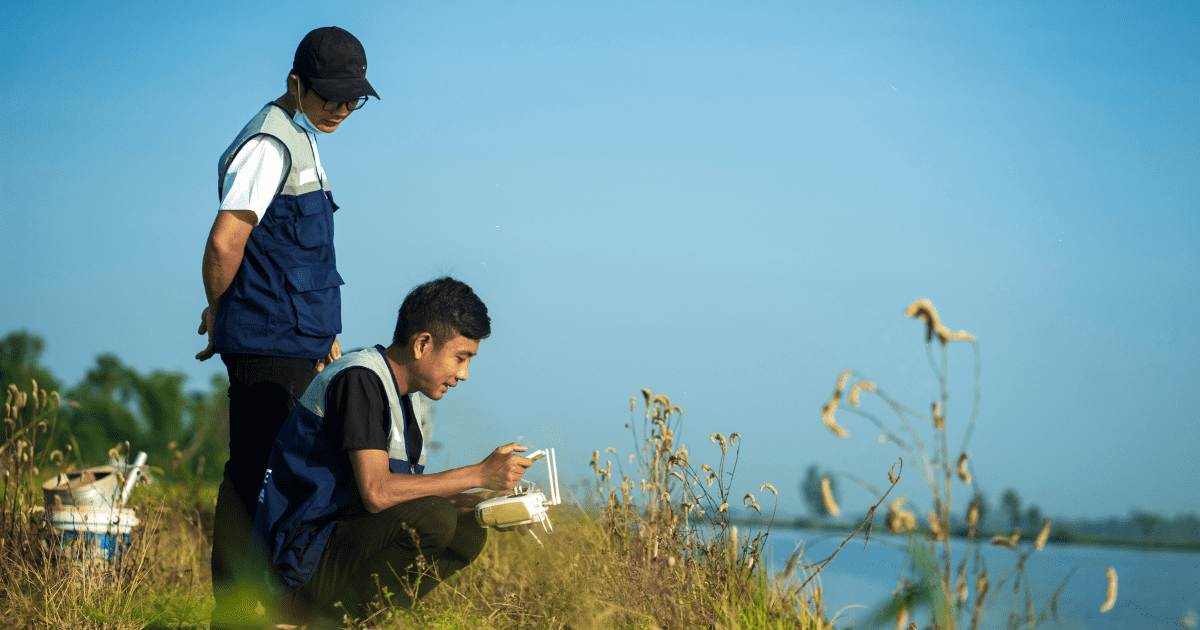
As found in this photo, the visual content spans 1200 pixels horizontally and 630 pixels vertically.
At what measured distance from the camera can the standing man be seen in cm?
339

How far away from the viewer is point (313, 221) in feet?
11.7

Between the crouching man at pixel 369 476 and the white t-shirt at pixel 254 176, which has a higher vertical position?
the white t-shirt at pixel 254 176

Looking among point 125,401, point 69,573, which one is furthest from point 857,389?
point 125,401

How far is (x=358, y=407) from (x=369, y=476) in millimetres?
235

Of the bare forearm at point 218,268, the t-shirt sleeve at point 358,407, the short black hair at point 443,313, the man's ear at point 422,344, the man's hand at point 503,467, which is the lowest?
the man's hand at point 503,467

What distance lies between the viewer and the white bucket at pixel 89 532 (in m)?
4.52

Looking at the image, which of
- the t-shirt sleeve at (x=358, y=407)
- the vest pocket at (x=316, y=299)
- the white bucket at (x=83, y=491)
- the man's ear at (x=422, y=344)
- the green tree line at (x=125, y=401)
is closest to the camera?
the t-shirt sleeve at (x=358, y=407)

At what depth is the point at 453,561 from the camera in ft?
11.5

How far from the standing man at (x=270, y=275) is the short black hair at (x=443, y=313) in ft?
1.58

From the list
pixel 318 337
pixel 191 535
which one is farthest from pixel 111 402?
pixel 318 337

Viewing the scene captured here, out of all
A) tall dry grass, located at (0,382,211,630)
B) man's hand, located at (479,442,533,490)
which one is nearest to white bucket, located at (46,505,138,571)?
tall dry grass, located at (0,382,211,630)

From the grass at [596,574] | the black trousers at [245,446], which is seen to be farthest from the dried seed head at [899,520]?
the black trousers at [245,446]

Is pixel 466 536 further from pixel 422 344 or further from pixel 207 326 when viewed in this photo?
pixel 207 326

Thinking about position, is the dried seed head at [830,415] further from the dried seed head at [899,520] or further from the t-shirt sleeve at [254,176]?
the t-shirt sleeve at [254,176]
